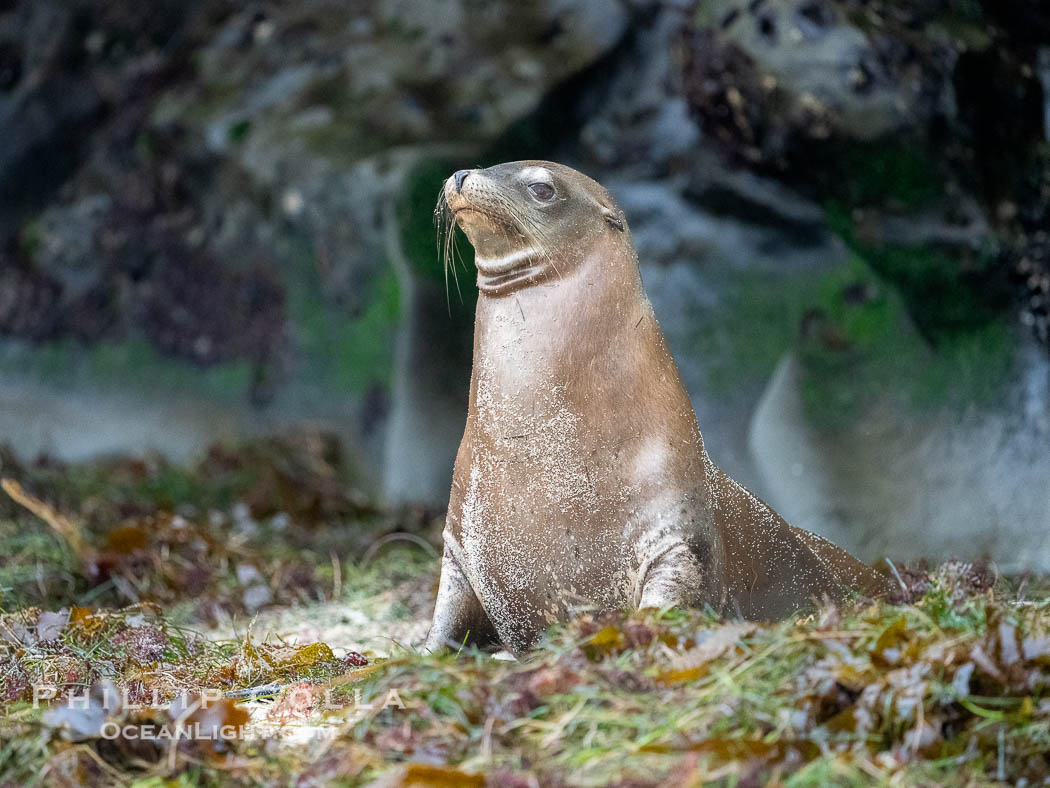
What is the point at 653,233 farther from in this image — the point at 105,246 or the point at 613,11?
the point at 105,246

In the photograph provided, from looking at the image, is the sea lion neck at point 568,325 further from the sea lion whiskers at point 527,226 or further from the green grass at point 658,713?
the green grass at point 658,713

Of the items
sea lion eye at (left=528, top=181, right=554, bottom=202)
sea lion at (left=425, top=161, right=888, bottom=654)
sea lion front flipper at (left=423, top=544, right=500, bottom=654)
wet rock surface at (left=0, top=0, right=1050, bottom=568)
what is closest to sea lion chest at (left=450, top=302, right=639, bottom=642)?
sea lion at (left=425, top=161, right=888, bottom=654)

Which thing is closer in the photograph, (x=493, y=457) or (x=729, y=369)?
(x=493, y=457)

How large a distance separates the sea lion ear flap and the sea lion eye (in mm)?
165

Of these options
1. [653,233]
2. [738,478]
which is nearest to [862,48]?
[653,233]

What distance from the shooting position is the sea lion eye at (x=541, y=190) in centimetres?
370

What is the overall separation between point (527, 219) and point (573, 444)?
0.67m

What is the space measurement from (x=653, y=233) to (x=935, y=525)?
2.69 metres

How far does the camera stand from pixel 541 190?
146 inches

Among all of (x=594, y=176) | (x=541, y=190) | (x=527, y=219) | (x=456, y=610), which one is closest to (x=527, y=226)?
Result: (x=527, y=219)

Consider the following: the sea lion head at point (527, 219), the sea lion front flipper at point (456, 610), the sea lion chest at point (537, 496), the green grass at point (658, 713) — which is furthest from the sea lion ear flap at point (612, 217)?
the green grass at point (658, 713)

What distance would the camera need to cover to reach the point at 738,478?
26.3 ft

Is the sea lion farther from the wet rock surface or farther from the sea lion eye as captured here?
the wet rock surface

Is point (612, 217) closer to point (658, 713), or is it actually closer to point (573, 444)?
point (573, 444)
